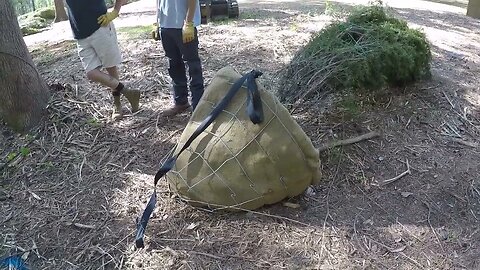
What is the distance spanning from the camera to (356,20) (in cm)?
432

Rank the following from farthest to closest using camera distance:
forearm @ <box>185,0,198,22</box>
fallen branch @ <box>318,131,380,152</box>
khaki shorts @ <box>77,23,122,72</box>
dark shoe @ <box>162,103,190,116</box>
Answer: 1. dark shoe @ <box>162,103,190,116</box>
2. khaki shorts @ <box>77,23,122,72</box>
3. forearm @ <box>185,0,198,22</box>
4. fallen branch @ <box>318,131,380,152</box>

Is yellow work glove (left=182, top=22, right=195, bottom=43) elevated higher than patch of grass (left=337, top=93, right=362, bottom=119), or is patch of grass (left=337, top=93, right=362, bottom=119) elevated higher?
yellow work glove (left=182, top=22, right=195, bottom=43)

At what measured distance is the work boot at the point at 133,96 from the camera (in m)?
4.16

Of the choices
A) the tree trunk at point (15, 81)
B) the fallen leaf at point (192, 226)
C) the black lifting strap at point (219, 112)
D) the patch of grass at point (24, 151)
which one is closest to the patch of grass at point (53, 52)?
the tree trunk at point (15, 81)

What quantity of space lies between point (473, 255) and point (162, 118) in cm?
264

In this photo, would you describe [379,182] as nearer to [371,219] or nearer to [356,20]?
[371,219]

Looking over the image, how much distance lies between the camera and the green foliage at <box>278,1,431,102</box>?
3.81m

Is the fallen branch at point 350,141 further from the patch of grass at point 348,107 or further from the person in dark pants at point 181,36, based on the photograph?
the person in dark pants at point 181,36

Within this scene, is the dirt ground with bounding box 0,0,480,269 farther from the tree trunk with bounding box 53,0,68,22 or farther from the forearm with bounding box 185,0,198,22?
the tree trunk with bounding box 53,0,68,22

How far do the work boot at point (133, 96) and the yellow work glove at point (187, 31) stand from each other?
0.82 m

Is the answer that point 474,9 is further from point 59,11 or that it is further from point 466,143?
point 59,11

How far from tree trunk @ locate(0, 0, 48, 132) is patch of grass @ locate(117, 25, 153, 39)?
2877 mm

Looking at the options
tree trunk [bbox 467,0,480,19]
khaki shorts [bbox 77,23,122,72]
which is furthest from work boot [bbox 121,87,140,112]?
tree trunk [bbox 467,0,480,19]

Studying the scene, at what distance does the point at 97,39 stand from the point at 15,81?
0.81 metres
